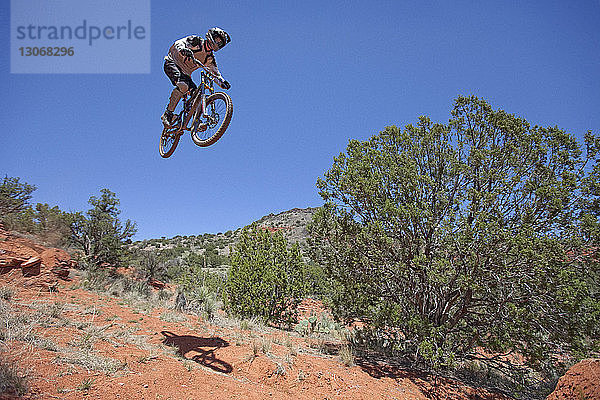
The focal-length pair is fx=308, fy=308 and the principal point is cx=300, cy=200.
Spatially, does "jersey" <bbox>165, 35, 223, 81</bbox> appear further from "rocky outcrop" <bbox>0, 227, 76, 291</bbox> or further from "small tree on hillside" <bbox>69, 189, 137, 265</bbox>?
"small tree on hillside" <bbox>69, 189, 137, 265</bbox>

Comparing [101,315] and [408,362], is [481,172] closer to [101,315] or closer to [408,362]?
[408,362]

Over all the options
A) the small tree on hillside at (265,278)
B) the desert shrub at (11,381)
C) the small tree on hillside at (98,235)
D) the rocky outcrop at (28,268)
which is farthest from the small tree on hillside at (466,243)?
the small tree on hillside at (98,235)

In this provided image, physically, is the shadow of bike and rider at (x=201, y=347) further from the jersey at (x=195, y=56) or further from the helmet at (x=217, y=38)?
the helmet at (x=217, y=38)

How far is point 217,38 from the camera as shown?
5.67m

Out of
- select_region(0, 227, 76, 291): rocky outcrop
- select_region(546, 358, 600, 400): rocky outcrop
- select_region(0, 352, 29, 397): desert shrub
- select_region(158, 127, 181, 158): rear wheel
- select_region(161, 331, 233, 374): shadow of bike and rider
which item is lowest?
select_region(161, 331, 233, 374): shadow of bike and rider

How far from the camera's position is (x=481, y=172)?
8.45m

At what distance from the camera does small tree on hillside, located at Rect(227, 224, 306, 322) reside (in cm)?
1210

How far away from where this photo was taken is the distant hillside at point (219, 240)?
41969 mm

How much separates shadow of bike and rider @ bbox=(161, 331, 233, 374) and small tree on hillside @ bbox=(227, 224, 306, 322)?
13.2ft

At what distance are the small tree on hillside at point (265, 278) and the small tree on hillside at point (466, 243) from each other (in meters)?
3.10

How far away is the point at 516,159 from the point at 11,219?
27821 millimetres

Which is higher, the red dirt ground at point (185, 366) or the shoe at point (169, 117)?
the shoe at point (169, 117)

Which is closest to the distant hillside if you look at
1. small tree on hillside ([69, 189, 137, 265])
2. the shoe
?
small tree on hillside ([69, 189, 137, 265])

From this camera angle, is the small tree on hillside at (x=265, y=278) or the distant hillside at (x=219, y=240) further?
the distant hillside at (x=219, y=240)
